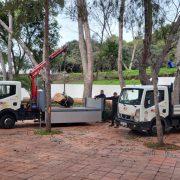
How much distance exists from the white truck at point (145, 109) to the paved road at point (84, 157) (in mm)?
514

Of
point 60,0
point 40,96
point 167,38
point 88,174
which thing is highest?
point 60,0

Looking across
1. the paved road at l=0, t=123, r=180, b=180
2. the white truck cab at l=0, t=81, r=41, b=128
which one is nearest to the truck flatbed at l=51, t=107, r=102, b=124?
the white truck cab at l=0, t=81, r=41, b=128

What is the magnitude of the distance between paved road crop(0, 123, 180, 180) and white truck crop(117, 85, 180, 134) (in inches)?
20.2

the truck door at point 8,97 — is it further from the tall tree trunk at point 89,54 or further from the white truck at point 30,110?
the tall tree trunk at point 89,54

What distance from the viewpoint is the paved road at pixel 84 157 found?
884 cm

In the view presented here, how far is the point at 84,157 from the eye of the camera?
10758 millimetres

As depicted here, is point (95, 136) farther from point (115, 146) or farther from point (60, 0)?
Answer: point (60, 0)

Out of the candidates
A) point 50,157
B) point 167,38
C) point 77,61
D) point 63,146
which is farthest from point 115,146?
point 77,61

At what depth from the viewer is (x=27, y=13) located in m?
21.2

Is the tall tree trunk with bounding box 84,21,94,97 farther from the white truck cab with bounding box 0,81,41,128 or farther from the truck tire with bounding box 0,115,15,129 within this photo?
the truck tire with bounding box 0,115,15,129

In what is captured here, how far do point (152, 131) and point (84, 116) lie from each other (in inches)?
163

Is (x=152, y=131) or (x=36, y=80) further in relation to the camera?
(x=36, y=80)

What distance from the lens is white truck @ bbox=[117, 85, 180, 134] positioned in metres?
14.6

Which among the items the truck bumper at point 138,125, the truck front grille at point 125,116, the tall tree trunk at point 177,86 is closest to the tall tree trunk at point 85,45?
the tall tree trunk at point 177,86
